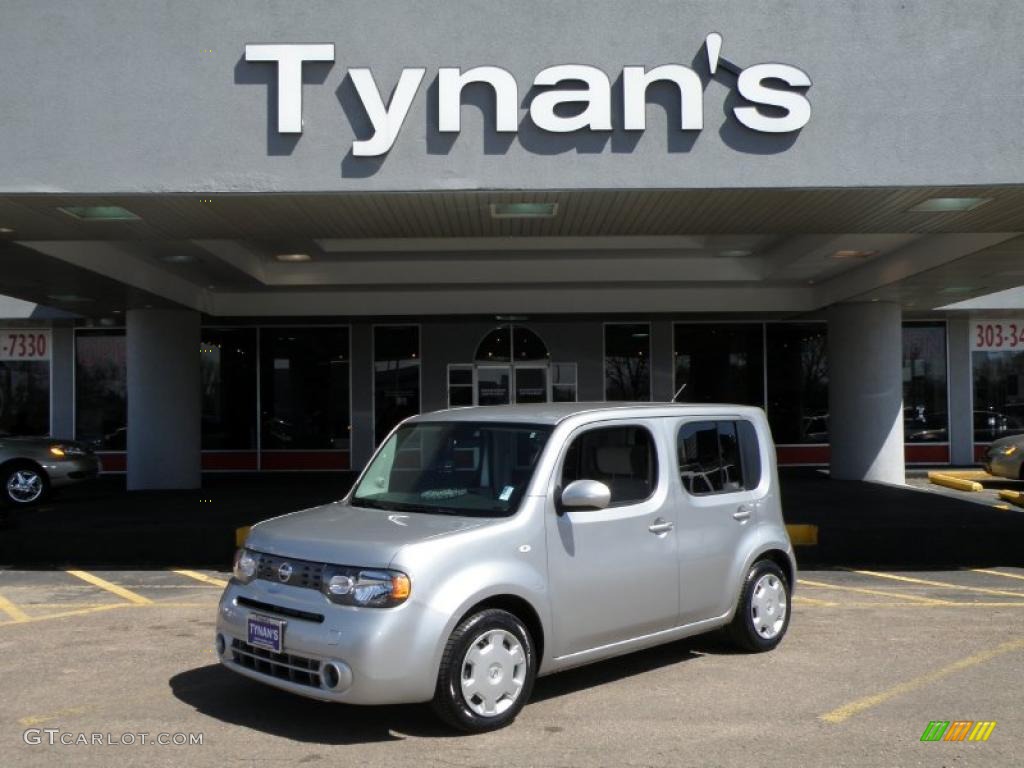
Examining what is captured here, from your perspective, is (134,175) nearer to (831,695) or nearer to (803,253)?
(831,695)

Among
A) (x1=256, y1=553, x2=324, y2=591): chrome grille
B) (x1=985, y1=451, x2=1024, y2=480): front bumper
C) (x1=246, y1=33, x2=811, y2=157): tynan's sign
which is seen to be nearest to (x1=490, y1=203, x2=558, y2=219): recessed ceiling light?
(x1=246, y1=33, x2=811, y2=157): tynan's sign

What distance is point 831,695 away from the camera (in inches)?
239

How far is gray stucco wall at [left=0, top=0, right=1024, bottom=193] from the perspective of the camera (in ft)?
30.0

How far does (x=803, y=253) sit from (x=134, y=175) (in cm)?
1016

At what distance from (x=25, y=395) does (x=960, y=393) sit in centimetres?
2233

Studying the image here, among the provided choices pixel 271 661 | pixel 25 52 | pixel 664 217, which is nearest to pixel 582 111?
pixel 664 217

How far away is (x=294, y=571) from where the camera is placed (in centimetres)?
535

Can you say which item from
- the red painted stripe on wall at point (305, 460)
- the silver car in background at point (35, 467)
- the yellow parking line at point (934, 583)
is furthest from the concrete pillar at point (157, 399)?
the yellow parking line at point (934, 583)

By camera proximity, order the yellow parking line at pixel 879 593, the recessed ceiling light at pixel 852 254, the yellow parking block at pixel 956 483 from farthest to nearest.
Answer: the yellow parking block at pixel 956 483, the recessed ceiling light at pixel 852 254, the yellow parking line at pixel 879 593

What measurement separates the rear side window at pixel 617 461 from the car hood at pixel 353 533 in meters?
0.77

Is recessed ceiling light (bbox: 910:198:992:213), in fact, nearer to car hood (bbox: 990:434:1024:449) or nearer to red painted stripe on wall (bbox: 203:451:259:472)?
car hood (bbox: 990:434:1024:449)

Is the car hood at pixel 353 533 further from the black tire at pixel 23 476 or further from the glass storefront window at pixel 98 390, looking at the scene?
the glass storefront window at pixel 98 390

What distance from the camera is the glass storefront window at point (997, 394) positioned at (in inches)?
908

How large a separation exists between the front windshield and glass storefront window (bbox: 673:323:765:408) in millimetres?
16630
